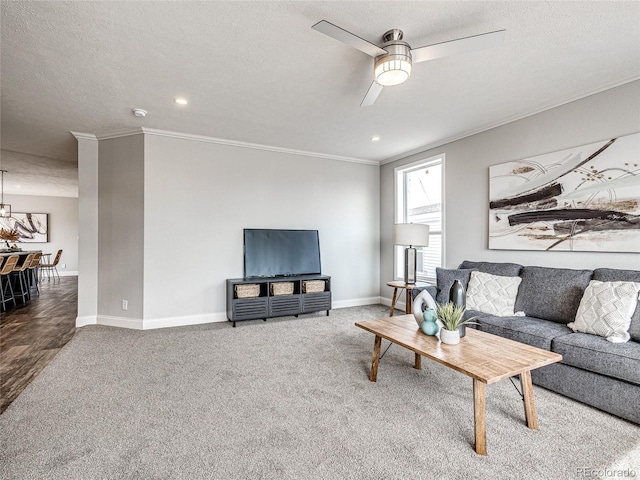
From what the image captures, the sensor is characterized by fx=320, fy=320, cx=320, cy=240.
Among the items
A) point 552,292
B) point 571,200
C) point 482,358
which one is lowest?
point 482,358

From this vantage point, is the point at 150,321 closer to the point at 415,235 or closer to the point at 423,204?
the point at 415,235

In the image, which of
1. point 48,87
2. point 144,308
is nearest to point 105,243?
point 144,308

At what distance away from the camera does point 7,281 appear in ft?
17.9

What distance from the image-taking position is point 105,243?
14.0ft

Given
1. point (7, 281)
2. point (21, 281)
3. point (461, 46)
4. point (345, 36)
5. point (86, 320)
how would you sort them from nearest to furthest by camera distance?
point (345, 36), point (461, 46), point (86, 320), point (7, 281), point (21, 281)

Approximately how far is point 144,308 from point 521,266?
447 centimetres

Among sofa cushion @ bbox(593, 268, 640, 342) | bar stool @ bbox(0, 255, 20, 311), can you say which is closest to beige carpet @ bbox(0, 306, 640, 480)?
sofa cushion @ bbox(593, 268, 640, 342)

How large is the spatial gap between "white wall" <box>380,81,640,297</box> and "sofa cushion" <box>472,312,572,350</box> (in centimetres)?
78

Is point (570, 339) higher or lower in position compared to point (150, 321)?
higher

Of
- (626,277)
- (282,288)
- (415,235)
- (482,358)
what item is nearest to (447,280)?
(415,235)

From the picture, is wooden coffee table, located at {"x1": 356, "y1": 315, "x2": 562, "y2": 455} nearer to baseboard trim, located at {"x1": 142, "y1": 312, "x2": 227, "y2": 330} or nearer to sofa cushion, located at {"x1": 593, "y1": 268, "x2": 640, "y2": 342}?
sofa cushion, located at {"x1": 593, "y1": 268, "x2": 640, "y2": 342}

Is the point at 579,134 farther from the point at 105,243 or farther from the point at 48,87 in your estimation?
the point at 105,243

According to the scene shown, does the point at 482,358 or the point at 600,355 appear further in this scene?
the point at 600,355

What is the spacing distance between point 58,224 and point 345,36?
1152cm
